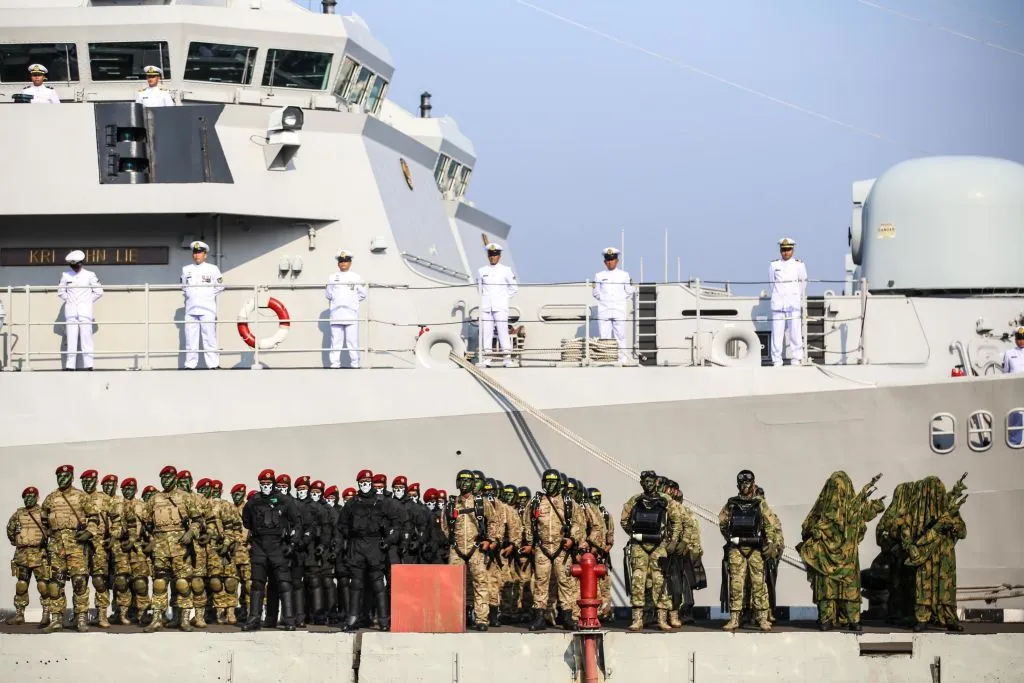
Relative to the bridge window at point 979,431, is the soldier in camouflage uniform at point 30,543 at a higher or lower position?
lower

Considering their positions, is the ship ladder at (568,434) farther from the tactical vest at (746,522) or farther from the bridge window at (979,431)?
the bridge window at (979,431)

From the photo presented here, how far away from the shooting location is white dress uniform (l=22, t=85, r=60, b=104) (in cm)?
1530

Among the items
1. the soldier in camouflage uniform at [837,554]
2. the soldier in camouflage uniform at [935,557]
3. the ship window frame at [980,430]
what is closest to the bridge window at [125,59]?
the soldier in camouflage uniform at [837,554]

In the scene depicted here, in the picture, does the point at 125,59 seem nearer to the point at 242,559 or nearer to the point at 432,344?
the point at 432,344

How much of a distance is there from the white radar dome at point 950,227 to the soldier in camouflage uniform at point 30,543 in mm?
7667

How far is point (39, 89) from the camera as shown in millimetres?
15359

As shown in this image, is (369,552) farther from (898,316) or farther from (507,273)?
(898,316)

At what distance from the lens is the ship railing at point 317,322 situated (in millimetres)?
14445

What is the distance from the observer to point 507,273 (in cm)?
1434

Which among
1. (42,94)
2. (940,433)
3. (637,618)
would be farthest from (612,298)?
(42,94)

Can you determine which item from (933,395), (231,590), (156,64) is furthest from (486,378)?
(156,64)

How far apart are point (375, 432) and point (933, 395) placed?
14.7ft

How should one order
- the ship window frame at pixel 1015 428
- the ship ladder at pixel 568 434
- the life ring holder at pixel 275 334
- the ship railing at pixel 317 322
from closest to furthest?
the ship ladder at pixel 568 434 < the ship window frame at pixel 1015 428 < the life ring holder at pixel 275 334 < the ship railing at pixel 317 322

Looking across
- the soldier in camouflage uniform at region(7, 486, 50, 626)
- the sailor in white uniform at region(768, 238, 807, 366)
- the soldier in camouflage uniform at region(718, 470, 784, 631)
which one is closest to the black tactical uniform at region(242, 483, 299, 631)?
the soldier in camouflage uniform at region(7, 486, 50, 626)
